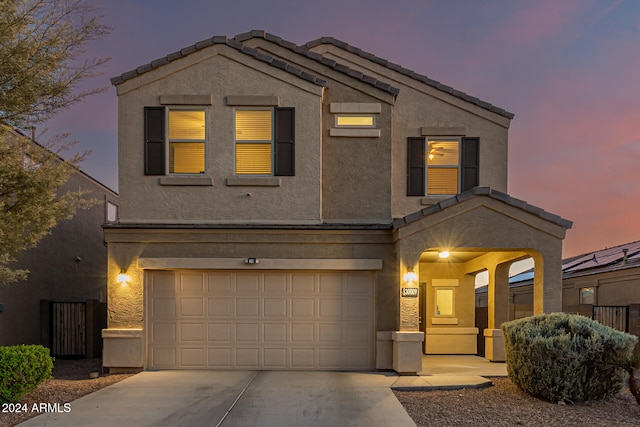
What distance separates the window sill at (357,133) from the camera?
1127 cm

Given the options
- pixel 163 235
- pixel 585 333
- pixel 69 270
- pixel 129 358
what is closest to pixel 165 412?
pixel 129 358

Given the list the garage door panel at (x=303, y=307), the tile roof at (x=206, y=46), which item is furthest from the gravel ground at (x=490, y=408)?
the tile roof at (x=206, y=46)

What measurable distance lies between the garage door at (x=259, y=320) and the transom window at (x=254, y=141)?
2.50m

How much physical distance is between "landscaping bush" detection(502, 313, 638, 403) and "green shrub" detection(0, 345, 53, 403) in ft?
27.6

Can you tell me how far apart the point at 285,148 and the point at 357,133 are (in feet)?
5.91

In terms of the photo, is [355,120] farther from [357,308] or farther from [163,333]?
[163,333]

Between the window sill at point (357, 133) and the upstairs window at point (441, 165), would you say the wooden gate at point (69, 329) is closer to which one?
the window sill at point (357, 133)

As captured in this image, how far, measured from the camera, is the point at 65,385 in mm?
9422

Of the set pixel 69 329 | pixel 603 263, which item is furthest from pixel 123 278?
pixel 603 263

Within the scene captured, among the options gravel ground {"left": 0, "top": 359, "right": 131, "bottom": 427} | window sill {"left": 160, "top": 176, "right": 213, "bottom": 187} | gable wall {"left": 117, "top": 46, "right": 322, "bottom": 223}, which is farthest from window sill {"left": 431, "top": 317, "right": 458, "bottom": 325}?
gravel ground {"left": 0, "top": 359, "right": 131, "bottom": 427}

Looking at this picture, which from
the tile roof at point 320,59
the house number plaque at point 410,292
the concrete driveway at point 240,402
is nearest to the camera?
the concrete driveway at point 240,402

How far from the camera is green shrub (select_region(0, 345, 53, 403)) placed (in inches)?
292

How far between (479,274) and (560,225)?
4.82 m

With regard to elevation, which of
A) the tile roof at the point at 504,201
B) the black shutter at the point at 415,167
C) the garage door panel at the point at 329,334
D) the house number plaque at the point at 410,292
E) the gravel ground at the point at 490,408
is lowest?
the gravel ground at the point at 490,408
